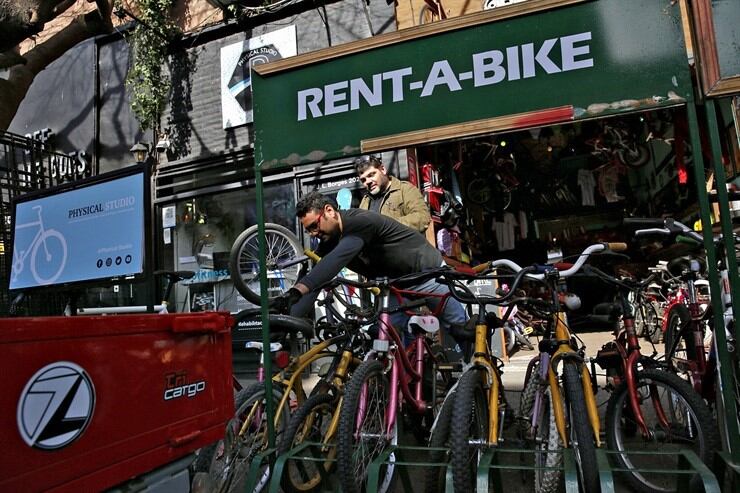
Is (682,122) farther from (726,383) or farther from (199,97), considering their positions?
(199,97)

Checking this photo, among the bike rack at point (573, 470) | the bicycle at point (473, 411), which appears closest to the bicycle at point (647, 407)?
the bike rack at point (573, 470)

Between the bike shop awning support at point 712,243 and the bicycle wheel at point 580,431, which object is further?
the bicycle wheel at point 580,431

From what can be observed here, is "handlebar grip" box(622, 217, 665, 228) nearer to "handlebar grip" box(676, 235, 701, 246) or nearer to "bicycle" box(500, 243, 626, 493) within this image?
"handlebar grip" box(676, 235, 701, 246)

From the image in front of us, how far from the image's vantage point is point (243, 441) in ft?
8.81

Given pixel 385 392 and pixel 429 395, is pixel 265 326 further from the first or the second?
pixel 429 395

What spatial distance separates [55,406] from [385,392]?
1710 mm

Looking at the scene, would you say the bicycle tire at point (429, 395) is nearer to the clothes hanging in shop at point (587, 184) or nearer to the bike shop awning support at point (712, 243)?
the bike shop awning support at point (712, 243)

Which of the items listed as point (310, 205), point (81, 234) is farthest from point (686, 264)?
point (81, 234)

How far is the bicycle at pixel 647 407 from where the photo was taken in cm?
242

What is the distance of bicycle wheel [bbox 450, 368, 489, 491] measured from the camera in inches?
84.0

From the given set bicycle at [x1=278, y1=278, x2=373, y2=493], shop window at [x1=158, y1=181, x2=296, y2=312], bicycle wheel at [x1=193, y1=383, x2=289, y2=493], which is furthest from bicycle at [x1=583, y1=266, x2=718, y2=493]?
shop window at [x1=158, y1=181, x2=296, y2=312]

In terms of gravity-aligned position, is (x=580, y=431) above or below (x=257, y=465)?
above

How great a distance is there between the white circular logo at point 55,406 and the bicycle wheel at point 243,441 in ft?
3.45

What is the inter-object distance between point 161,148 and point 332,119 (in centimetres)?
688
